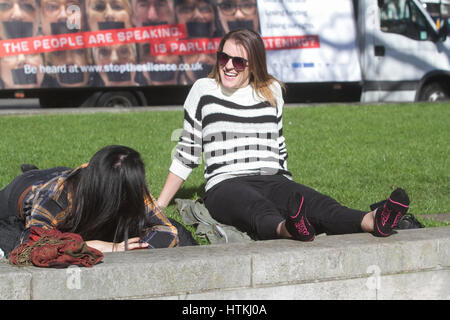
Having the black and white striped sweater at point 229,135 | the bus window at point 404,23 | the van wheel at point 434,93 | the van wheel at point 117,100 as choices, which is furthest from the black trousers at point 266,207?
the van wheel at point 434,93

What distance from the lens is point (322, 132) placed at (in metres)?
8.84

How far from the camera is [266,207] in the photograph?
4.08 meters

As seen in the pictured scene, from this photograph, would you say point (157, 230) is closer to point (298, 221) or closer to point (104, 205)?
point (104, 205)

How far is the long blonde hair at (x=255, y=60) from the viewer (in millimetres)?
4539

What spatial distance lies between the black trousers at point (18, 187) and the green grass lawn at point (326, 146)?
3.96 feet

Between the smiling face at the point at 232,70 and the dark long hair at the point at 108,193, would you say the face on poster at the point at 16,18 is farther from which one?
the dark long hair at the point at 108,193

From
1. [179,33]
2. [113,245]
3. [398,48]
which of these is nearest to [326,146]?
[113,245]

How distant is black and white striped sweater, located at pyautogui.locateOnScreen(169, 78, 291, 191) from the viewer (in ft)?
14.9

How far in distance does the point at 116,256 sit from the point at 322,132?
587 centimetres

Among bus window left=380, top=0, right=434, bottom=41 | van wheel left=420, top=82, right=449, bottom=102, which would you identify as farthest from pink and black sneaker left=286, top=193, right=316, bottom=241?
van wheel left=420, top=82, right=449, bottom=102

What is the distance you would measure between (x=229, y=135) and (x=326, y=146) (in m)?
3.47

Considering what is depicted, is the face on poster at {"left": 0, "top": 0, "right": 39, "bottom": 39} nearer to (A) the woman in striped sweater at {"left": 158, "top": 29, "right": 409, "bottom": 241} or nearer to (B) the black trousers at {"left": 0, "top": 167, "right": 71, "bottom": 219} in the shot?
(A) the woman in striped sweater at {"left": 158, "top": 29, "right": 409, "bottom": 241}

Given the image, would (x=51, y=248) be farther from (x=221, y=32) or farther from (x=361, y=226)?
(x=221, y=32)

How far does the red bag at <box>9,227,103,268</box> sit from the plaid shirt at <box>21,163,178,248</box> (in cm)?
29
